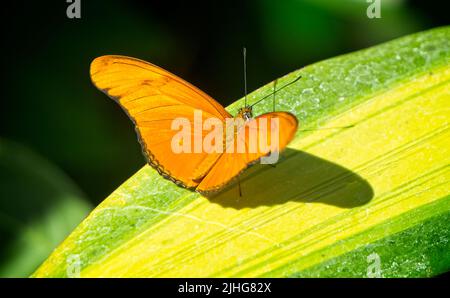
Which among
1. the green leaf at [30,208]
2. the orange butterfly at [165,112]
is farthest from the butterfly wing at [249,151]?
the green leaf at [30,208]

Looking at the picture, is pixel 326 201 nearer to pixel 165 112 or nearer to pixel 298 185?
pixel 298 185

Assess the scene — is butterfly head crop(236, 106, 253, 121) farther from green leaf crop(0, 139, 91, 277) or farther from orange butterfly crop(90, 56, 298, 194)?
green leaf crop(0, 139, 91, 277)

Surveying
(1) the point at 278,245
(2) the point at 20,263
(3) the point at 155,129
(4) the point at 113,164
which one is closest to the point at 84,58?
(4) the point at 113,164

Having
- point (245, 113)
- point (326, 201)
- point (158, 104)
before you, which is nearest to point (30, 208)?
point (158, 104)

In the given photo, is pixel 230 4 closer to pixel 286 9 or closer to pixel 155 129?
Answer: pixel 286 9

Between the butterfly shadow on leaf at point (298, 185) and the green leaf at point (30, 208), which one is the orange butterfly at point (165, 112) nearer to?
the butterfly shadow on leaf at point (298, 185)

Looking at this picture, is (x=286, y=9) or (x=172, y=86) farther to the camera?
(x=286, y=9)
